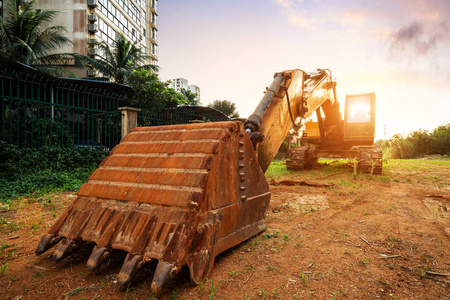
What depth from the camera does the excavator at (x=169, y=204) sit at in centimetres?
185

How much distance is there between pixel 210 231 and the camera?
2014mm

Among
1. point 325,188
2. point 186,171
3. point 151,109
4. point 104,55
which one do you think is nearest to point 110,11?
point 104,55

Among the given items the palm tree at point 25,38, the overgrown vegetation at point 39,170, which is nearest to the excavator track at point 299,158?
the overgrown vegetation at point 39,170

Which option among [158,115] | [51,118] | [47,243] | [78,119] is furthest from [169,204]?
[158,115]

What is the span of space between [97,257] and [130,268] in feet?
1.14

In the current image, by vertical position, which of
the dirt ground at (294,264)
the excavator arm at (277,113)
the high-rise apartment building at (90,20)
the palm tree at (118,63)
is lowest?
the dirt ground at (294,264)

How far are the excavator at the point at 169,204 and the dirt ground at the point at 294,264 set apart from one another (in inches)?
5.7

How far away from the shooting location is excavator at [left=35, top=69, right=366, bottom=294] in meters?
1.85

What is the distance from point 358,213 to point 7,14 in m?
27.1

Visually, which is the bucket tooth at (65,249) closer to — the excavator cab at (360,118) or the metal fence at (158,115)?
the metal fence at (158,115)

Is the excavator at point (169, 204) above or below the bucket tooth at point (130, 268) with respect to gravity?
above

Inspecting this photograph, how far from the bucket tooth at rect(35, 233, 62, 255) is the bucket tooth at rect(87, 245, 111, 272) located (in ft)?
1.80

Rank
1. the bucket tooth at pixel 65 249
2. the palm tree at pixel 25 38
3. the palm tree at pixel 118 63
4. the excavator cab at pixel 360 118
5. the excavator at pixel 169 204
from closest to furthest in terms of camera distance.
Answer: the excavator at pixel 169 204, the bucket tooth at pixel 65 249, the excavator cab at pixel 360 118, the palm tree at pixel 25 38, the palm tree at pixel 118 63

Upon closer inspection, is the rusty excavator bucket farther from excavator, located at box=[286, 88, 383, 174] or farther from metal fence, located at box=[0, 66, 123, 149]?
excavator, located at box=[286, 88, 383, 174]
